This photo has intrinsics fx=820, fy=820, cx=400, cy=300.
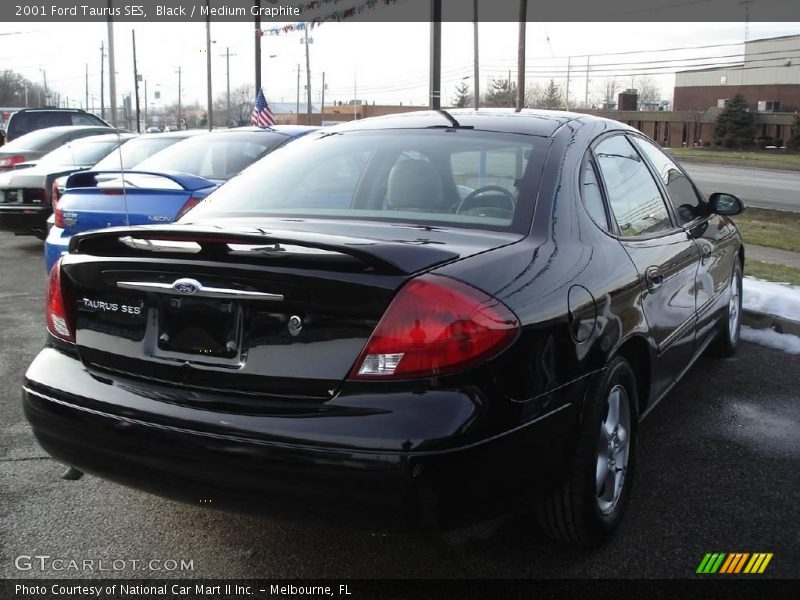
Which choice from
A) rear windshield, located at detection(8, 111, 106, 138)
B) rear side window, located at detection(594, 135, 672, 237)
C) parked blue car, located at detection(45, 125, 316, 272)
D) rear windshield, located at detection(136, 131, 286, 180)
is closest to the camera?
rear side window, located at detection(594, 135, 672, 237)

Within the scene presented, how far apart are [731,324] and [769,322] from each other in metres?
1.01

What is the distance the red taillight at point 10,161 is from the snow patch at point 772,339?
1038 centimetres

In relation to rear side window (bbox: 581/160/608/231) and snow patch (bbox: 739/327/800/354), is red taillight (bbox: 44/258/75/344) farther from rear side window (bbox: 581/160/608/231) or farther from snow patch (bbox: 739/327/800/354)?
snow patch (bbox: 739/327/800/354)

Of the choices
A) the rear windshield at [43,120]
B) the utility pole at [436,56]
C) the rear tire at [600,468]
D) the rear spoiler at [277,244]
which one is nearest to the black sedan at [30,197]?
the utility pole at [436,56]

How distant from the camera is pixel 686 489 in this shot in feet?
11.4

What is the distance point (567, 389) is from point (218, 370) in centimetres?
108

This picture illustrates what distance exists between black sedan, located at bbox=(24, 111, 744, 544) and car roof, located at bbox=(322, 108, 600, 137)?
89 mm

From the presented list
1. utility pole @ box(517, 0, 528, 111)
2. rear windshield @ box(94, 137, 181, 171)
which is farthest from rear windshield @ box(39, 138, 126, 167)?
utility pole @ box(517, 0, 528, 111)

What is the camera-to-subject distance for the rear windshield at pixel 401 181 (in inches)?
122

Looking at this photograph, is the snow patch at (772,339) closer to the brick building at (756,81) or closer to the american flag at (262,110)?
the american flag at (262,110)

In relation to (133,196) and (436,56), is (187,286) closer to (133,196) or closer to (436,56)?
(133,196)

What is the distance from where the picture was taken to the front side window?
416cm

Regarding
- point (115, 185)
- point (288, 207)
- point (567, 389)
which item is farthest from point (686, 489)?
point (115, 185)

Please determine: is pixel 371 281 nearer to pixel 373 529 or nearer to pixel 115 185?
pixel 373 529
